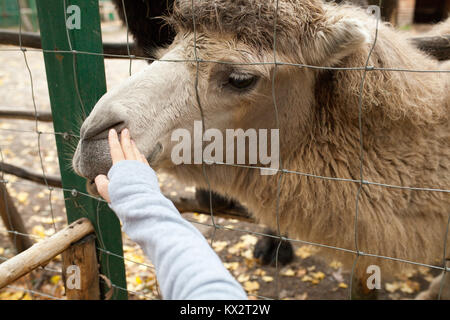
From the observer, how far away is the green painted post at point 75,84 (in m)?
2.19

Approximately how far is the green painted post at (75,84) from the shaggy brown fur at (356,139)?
499mm

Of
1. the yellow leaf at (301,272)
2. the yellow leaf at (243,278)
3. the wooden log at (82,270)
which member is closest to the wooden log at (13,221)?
the wooden log at (82,270)

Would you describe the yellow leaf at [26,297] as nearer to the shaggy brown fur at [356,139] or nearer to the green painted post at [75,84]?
the green painted post at [75,84]

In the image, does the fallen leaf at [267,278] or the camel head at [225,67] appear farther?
the fallen leaf at [267,278]

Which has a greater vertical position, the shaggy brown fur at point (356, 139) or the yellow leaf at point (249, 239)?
the shaggy brown fur at point (356, 139)

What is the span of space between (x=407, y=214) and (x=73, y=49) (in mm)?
Answer: 2079

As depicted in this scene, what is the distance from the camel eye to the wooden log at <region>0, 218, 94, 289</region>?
1292mm

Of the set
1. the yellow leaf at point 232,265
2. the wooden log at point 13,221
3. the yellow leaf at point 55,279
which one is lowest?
the yellow leaf at point 232,265

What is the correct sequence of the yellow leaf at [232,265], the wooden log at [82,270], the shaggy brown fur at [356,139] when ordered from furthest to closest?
the yellow leaf at [232,265], the wooden log at [82,270], the shaggy brown fur at [356,139]

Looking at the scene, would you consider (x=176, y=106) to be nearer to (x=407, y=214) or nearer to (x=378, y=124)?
(x=378, y=124)

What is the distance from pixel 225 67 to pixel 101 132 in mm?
693

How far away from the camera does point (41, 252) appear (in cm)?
215

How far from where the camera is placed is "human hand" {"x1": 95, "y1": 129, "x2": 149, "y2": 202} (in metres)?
1.63

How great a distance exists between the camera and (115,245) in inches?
103
